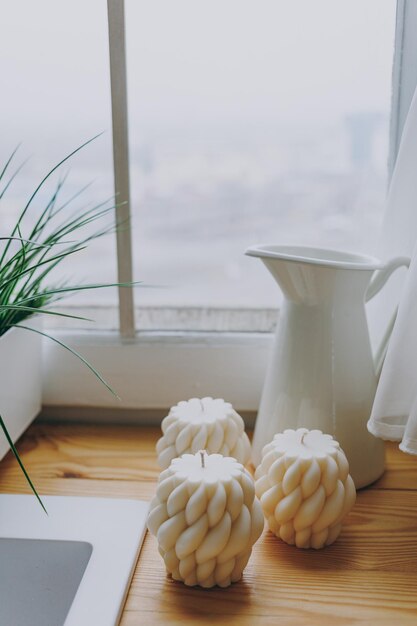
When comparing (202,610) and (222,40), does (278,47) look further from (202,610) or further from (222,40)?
(202,610)

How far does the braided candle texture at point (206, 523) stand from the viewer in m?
0.53

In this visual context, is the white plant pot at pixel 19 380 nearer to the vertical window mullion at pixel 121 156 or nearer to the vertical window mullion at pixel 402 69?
the vertical window mullion at pixel 121 156

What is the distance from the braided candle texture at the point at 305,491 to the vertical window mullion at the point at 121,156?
1.01 ft

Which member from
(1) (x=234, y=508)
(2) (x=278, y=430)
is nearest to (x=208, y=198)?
(2) (x=278, y=430)

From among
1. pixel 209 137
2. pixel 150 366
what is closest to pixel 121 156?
pixel 209 137

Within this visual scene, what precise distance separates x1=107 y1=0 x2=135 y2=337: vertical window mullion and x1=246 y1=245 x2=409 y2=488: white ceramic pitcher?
0.68ft

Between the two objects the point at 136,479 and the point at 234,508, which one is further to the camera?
the point at 136,479

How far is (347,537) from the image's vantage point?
0.63m

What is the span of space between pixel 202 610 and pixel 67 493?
23 centimetres

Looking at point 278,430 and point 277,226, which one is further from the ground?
point 277,226

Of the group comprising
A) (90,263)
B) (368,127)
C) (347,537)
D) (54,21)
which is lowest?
(347,537)

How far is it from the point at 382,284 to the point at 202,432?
246 millimetres

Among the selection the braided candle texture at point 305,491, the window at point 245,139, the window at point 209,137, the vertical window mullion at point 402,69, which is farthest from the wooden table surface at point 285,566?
the vertical window mullion at point 402,69

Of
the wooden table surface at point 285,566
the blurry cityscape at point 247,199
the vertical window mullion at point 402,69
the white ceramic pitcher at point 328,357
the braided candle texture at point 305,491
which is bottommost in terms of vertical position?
the wooden table surface at point 285,566
